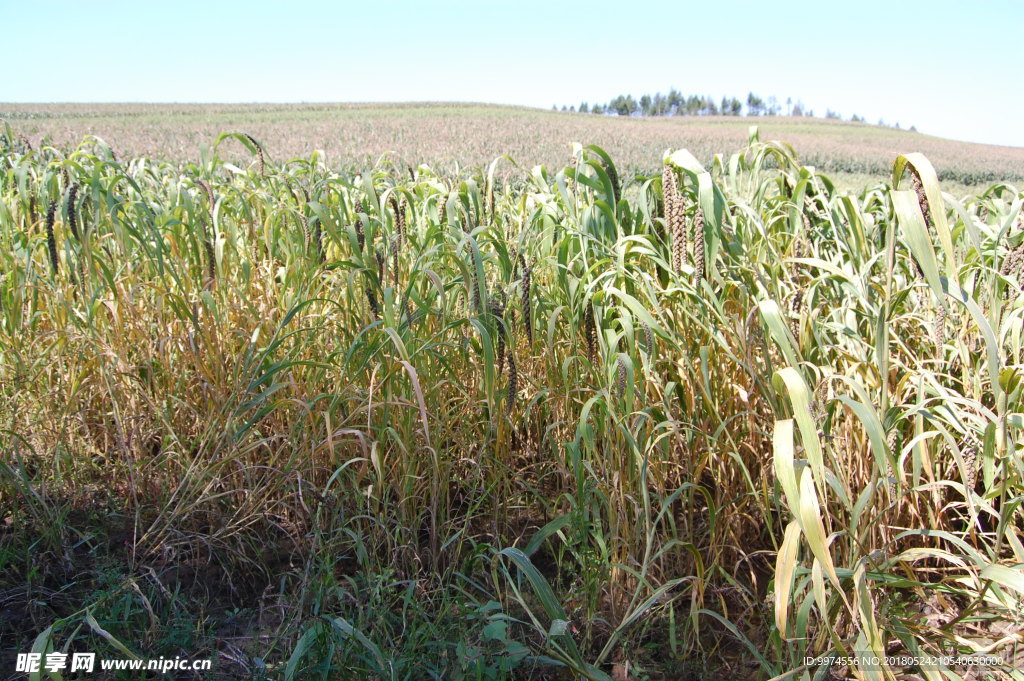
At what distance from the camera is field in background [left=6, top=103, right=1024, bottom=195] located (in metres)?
17.4

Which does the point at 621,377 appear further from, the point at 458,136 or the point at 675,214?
the point at 458,136

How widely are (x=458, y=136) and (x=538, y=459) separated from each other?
21466 millimetres

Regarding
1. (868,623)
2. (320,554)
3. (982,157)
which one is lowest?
(320,554)

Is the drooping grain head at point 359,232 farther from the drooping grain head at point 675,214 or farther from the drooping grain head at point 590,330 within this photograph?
the drooping grain head at point 675,214

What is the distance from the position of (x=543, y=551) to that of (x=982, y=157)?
1180 inches

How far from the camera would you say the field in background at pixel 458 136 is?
17.4 metres

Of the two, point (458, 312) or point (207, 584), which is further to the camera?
point (458, 312)

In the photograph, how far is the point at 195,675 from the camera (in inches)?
49.8

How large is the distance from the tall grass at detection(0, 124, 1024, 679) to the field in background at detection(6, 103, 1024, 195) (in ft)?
41.0

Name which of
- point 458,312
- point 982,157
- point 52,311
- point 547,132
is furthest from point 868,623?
point 982,157

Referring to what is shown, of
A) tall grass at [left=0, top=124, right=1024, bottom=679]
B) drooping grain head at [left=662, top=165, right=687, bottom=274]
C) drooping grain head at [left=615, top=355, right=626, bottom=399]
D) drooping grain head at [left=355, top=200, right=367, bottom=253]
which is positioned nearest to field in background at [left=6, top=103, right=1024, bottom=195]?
drooping grain head at [left=355, top=200, right=367, bottom=253]

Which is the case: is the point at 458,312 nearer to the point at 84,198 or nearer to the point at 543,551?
the point at 543,551

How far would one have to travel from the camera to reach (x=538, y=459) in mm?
1898

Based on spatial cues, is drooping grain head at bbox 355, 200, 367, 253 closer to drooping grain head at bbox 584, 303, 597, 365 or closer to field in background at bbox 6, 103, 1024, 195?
drooping grain head at bbox 584, 303, 597, 365
